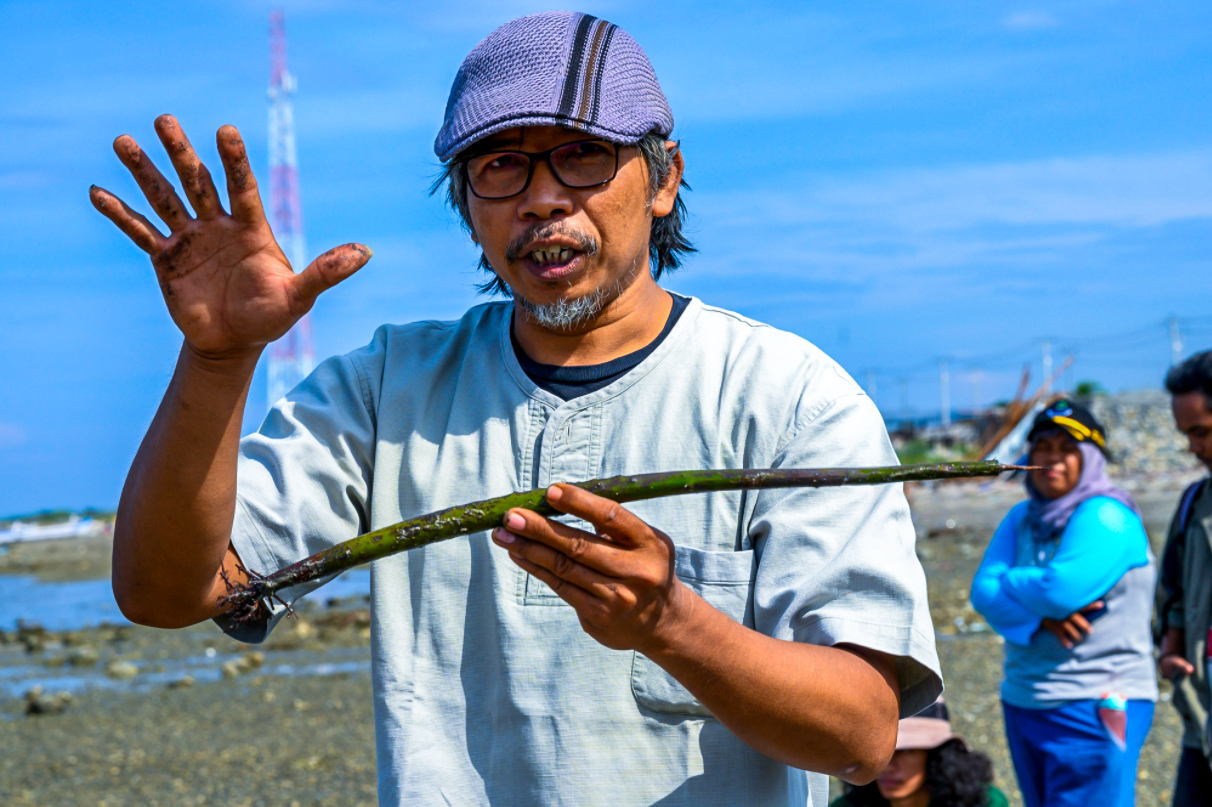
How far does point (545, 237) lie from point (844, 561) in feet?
3.08

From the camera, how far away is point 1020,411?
120 feet

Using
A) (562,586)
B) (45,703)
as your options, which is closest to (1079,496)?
(562,586)

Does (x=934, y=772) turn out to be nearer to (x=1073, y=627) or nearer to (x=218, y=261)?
(x=1073, y=627)

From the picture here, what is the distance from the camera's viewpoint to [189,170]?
2070 mm

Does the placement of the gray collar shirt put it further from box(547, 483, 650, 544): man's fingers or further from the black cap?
the black cap

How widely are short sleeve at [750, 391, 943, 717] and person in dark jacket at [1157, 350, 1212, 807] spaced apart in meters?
3.85

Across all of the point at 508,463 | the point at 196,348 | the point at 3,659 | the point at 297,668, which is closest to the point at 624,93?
the point at 508,463

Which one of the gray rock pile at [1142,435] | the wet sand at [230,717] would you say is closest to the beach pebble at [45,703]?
the wet sand at [230,717]

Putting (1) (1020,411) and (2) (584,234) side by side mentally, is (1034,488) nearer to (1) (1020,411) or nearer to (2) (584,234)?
(2) (584,234)

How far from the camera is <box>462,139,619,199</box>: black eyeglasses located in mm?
2504

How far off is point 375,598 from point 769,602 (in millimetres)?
880

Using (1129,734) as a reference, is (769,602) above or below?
above

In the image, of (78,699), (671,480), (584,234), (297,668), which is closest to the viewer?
(671,480)

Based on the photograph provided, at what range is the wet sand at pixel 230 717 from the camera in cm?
1052
